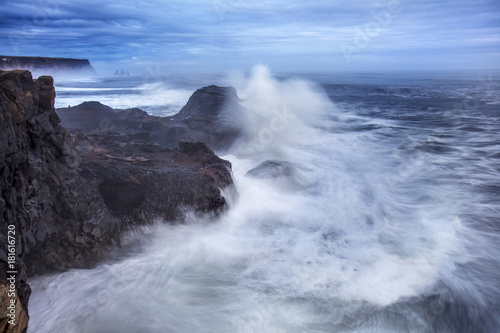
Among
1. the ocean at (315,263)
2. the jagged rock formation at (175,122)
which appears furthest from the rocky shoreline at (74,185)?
the jagged rock formation at (175,122)

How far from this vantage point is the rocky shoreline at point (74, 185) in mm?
4297

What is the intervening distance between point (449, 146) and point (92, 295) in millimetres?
15053

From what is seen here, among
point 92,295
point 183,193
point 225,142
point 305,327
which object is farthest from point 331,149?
point 92,295

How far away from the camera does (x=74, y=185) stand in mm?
5977

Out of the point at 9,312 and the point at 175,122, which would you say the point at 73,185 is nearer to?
the point at 9,312

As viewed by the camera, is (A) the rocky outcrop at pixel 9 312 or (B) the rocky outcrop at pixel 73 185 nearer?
(A) the rocky outcrop at pixel 9 312

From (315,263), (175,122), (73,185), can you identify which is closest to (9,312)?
(73,185)

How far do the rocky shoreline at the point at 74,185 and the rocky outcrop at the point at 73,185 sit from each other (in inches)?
0.6

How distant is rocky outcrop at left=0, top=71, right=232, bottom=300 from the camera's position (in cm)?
431

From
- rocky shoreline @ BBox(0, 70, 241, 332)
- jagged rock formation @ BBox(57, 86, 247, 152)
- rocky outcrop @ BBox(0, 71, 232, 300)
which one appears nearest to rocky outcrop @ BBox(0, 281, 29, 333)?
rocky shoreline @ BBox(0, 70, 241, 332)

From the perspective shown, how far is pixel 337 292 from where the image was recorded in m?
5.51

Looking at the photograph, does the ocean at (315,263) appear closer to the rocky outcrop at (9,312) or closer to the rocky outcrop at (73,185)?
the rocky outcrop at (73,185)

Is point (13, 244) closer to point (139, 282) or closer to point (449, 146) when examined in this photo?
point (139, 282)

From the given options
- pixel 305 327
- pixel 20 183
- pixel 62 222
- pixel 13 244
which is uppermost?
pixel 20 183
